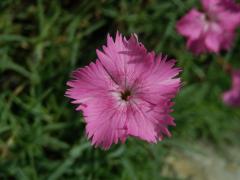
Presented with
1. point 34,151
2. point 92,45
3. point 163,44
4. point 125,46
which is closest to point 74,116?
point 34,151

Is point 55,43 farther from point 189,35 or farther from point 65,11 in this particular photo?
point 189,35

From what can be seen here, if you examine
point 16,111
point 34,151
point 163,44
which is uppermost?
point 163,44

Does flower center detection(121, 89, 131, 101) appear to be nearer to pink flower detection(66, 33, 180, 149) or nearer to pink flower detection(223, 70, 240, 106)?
pink flower detection(66, 33, 180, 149)

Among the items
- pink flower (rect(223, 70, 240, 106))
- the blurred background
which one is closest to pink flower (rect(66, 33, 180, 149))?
the blurred background

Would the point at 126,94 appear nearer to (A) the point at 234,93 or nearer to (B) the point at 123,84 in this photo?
(B) the point at 123,84

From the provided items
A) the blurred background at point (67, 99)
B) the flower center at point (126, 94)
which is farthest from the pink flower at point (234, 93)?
the flower center at point (126, 94)

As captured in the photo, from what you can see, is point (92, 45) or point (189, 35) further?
point (92, 45)
